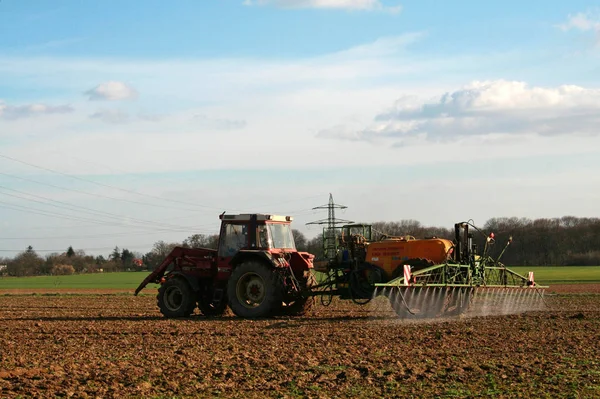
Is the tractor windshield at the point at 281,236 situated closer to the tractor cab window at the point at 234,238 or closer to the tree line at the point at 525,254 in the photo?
the tractor cab window at the point at 234,238

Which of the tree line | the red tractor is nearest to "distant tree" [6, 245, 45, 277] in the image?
the tree line

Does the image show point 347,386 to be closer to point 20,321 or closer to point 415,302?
point 415,302

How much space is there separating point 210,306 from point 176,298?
0.89m

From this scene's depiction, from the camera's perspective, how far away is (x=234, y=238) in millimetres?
19734

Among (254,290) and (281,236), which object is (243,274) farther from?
(281,236)

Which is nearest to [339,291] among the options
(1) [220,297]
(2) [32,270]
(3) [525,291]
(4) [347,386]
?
(1) [220,297]

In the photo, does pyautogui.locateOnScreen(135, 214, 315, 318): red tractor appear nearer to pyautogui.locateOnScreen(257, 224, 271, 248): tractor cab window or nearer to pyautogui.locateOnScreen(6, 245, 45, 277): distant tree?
pyautogui.locateOnScreen(257, 224, 271, 248): tractor cab window

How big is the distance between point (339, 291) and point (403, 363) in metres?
7.80

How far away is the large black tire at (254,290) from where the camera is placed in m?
18.9

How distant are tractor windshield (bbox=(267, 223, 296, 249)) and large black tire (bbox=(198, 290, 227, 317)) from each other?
213 centimetres

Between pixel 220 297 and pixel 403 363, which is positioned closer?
pixel 403 363

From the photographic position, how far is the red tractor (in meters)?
19.1

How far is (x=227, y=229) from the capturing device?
19766 mm

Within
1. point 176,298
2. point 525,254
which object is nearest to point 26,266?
point 525,254
